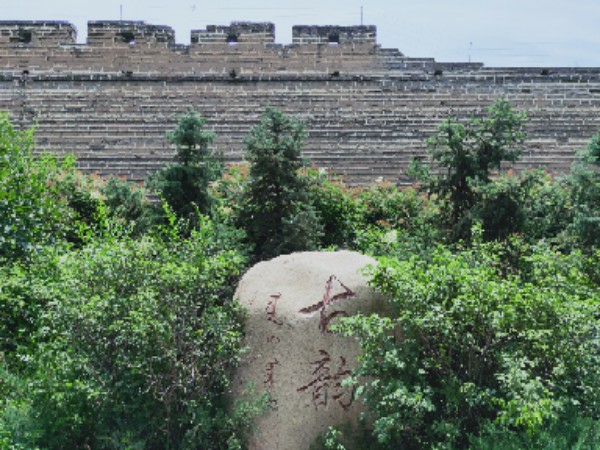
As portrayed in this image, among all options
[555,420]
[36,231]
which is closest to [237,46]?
[36,231]

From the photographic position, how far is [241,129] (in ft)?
54.1

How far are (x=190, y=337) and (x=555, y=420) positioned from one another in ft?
10.6

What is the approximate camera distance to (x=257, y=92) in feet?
56.8

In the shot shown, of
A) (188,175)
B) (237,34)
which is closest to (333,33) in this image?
(237,34)

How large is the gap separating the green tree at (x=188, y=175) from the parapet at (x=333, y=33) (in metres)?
6.86

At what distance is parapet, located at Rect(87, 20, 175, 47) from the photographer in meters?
18.2

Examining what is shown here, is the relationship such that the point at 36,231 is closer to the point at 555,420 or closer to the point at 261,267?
the point at 261,267

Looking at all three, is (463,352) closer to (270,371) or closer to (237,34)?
(270,371)

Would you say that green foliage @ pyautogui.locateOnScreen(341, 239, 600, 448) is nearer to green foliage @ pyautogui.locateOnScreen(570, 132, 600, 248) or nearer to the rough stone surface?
the rough stone surface

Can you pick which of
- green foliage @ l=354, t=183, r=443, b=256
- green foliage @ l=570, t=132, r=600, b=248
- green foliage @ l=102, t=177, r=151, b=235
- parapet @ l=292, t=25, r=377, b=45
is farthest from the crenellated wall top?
green foliage @ l=570, t=132, r=600, b=248

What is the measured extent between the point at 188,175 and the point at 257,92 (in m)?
5.92

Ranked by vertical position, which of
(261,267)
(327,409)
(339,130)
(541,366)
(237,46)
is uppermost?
(237,46)

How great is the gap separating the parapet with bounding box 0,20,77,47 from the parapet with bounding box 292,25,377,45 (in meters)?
4.60

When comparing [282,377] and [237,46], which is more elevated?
[237,46]
